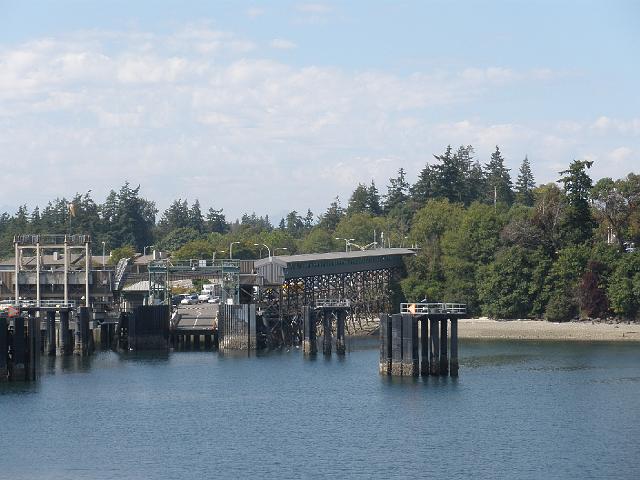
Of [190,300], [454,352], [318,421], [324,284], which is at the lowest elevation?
[318,421]

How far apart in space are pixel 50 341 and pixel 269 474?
55.1m

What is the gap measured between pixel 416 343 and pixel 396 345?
5.11ft

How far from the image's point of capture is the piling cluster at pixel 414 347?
309 feet

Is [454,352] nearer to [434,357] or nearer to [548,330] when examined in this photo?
[434,357]

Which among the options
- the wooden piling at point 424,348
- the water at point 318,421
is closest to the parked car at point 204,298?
the water at point 318,421

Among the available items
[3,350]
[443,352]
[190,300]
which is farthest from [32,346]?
[190,300]

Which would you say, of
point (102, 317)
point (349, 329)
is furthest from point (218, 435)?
point (349, 329)

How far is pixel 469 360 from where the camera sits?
113438mm

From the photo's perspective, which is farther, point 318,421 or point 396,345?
point 396,345

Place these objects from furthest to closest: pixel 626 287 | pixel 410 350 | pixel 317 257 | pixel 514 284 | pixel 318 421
Result: pixel 514 284 → pixel 317 257 → pixel 626 287 → pixel 410 350 → pixel 318 421

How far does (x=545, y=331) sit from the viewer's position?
Answer: 139500 millimetres

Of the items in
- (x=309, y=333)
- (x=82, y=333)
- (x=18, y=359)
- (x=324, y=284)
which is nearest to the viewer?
(x=18, y=359)

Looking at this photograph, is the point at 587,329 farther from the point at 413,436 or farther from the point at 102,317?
the point at 413,436

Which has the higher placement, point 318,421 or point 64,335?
point 64,335
